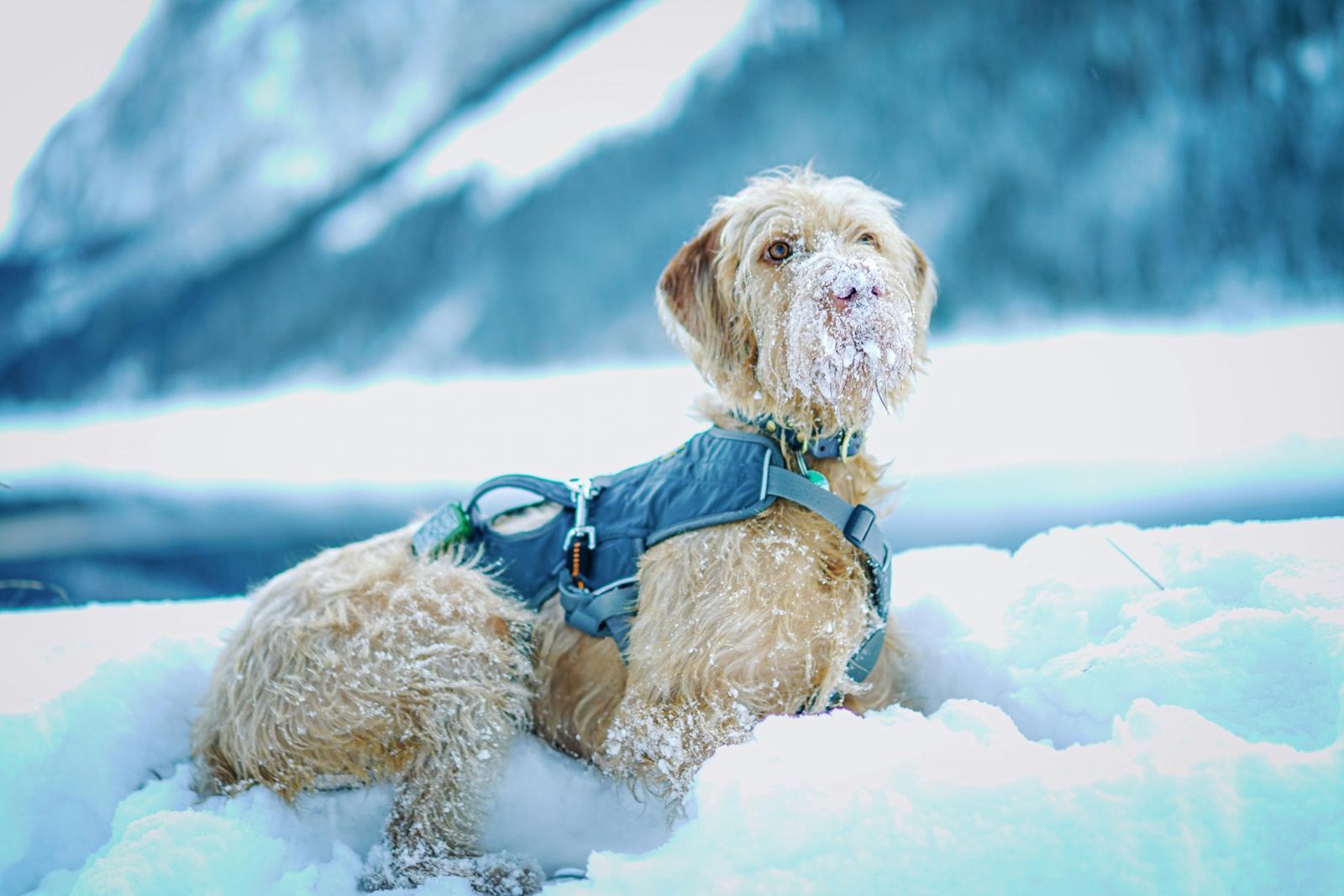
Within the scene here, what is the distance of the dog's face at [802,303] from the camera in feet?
6.14

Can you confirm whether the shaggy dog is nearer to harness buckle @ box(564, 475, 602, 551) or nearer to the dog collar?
the dog collar

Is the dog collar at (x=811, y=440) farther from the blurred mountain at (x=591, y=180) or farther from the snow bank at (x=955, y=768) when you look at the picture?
the blurred mountain at (x=591, y=180)

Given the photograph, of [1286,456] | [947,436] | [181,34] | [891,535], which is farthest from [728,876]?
[181,34]

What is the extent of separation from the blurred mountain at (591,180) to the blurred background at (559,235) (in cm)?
5

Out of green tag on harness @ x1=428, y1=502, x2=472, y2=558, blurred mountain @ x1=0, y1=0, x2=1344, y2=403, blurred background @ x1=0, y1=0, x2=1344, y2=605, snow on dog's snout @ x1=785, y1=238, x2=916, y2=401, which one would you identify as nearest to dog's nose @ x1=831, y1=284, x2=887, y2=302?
snow on dog's snout @ x1=785, y1=238, x2=916, y2=401

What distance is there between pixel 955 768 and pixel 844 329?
1128 millimetres

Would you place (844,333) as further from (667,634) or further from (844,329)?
(667,634)

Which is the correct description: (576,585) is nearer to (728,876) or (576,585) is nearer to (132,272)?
(728,876)

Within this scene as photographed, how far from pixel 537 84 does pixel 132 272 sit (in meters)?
7.03

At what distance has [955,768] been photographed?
1394mm

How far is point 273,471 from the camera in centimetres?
870

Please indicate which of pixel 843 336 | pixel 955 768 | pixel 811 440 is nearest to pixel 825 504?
pixel 811 440

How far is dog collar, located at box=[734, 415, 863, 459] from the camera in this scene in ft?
6.79

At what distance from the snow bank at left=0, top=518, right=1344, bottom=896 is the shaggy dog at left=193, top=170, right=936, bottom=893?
0.59ft
